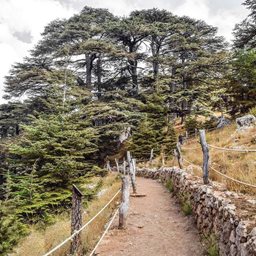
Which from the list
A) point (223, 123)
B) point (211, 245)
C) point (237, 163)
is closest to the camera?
point (211, 245)

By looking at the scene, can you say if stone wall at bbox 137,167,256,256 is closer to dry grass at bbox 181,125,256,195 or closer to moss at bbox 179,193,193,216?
moss at bbox 179,193,193,216

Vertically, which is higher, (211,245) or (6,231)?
(211,245)

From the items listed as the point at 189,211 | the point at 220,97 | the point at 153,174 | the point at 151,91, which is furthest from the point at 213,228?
the point at 151,91

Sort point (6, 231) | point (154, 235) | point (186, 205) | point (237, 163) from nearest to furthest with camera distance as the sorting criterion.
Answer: point (154, 235)
point (6, 231)
point (237, 163)
point (186, 205)

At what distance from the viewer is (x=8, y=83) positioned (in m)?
28.8

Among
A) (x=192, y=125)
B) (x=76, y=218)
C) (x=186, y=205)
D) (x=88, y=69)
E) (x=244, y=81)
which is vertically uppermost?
(x=88, y=69)

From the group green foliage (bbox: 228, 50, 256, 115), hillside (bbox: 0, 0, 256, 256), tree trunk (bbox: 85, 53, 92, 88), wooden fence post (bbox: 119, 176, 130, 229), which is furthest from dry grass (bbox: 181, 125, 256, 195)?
tree trunk (bbox: 85, 53, 92, 88)

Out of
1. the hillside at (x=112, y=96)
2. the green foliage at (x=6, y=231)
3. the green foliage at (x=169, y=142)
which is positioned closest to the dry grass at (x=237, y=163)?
the hillside at (x=112, y=96)

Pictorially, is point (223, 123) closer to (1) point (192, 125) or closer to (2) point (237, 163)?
(1) point (192, 125)

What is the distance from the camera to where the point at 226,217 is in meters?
5.27

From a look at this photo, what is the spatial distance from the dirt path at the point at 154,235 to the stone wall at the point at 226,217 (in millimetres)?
405

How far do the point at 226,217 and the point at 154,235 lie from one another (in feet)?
8.16

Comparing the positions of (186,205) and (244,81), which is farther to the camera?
(244,81)

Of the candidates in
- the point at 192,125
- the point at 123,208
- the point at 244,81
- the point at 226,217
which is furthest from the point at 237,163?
the point at 192,125
